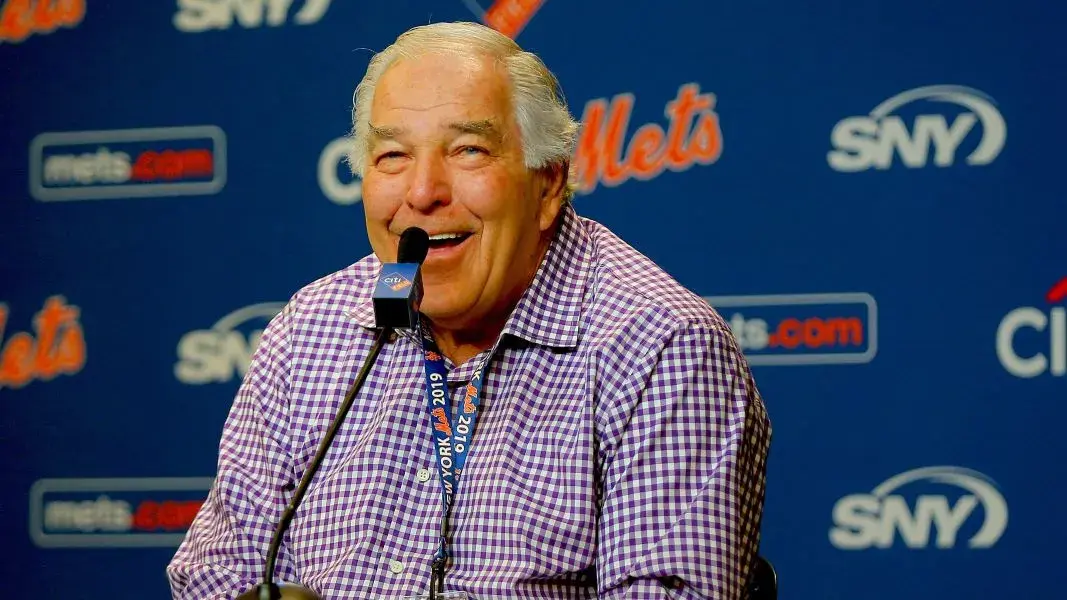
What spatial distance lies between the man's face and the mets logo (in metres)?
1.36

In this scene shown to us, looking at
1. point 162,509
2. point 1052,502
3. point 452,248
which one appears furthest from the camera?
point 162,509

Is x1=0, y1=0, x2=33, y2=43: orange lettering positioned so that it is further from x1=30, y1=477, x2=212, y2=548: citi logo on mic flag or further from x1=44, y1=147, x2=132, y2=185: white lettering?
x1=30, y1=477, x2=212, y2=548: citi logo on mic flag

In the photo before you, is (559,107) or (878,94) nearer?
(559,107)

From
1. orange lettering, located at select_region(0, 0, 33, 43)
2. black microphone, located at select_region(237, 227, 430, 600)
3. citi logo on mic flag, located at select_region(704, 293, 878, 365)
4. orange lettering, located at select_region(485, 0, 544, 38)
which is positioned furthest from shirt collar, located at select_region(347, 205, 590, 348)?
orange lettering, located at select_region(0, 0, 33, 43)

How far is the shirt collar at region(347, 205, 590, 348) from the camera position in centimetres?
204

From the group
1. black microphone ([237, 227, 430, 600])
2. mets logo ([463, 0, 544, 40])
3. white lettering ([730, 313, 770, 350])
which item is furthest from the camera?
mets logo ([463, 0, 544, 40])

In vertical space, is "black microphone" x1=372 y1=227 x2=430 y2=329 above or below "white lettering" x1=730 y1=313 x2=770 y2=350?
above

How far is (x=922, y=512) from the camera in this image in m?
3.13

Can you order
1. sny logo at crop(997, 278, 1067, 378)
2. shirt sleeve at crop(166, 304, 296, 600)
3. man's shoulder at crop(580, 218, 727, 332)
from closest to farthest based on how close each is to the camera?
1. man's shoulder at crop(580, 218, 727, 332)
2. shirt sleeve at crop(166, 304, 296, 600)
3. sny logo at crop(997, 278, 1067, 378)

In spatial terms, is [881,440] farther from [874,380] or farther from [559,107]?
[559,107]

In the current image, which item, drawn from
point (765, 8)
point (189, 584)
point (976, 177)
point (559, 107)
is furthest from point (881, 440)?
point (189, 584)

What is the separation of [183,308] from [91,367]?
12.2 inches

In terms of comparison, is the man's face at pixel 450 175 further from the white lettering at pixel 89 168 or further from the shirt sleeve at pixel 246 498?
the white lettering at pixel 89 168

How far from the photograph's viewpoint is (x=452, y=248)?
2.01m
